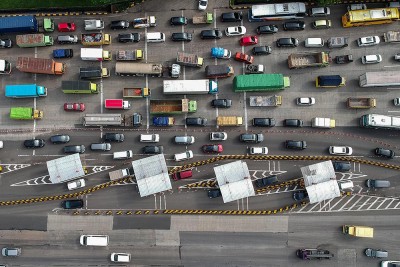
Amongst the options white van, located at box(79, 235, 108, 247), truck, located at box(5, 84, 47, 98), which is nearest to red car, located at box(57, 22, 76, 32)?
truck, located at box(5, 84, 47, 98)

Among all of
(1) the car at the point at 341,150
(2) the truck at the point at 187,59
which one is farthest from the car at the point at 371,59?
(2) the truck at the point at 187,59

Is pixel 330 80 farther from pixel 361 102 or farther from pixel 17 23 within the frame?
pixel 17 23

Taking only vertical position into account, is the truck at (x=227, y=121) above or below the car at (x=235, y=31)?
below

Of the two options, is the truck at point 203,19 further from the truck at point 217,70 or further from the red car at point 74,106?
the red car at point 74,106

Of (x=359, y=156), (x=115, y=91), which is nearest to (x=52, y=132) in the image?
(x=115, y=91)

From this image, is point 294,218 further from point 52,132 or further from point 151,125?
point 52,132

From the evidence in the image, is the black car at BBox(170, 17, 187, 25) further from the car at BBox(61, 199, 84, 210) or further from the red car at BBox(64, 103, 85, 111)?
the car at BBox(61, 199, 84, 210)
